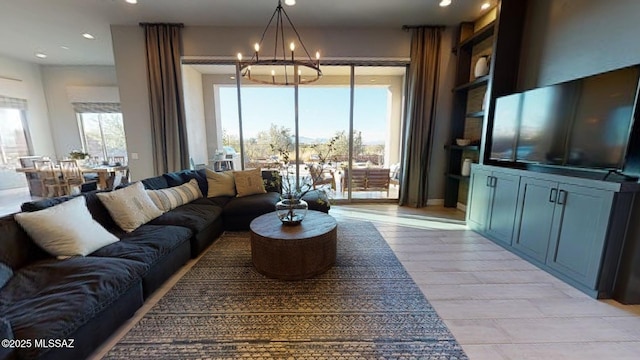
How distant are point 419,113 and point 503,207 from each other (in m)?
2.35

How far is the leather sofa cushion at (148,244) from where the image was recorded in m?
2.05

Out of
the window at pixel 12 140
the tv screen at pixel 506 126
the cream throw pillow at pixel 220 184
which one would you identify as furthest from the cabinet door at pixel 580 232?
the window at pixel 12 140

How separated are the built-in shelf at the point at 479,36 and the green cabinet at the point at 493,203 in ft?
6.79

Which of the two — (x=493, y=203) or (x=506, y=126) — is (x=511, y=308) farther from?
(x=506, y=126)

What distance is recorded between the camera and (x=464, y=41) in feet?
14.4

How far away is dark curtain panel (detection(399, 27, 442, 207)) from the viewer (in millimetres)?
4648

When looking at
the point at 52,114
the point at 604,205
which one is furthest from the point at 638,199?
the point at 52,114

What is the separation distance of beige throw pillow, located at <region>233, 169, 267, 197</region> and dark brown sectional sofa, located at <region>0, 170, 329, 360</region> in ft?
3.90

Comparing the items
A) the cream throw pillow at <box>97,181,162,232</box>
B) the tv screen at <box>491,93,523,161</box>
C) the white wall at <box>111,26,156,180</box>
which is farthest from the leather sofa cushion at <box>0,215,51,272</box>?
the tv screen at <box>491,93,523,161</box>

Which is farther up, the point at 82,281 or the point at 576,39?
the point at 576,39

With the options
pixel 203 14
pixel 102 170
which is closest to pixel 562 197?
pixel 203 14

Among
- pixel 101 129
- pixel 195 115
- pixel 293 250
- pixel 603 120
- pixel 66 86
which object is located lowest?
pixel 293 250

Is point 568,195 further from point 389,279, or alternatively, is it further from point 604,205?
point 389,279

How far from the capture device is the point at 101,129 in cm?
734
